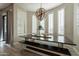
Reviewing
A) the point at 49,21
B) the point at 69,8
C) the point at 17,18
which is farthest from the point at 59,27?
the point at 17,18

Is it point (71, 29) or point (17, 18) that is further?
point (17, 18)

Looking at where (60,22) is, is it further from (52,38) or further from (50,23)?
(52,38)

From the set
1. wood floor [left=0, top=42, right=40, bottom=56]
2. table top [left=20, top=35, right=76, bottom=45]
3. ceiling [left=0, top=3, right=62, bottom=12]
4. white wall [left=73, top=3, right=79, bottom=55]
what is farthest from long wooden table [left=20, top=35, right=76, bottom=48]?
ceiling [left=0, top=3, right=62, bottom=12]

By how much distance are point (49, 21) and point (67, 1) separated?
510mm

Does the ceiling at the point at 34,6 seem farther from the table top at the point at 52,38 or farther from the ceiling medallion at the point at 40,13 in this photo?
the table top at the point at 52,38

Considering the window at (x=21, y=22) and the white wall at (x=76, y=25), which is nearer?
the white wall at (x=76, y=25)

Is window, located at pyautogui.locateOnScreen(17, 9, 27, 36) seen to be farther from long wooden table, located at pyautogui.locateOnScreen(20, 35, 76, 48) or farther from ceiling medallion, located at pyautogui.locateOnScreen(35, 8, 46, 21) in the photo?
ceiling medallion, located at pyautogui.locateOnScreen(35, 8, 46, 21)

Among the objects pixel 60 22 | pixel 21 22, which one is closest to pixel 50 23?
pixel 60 22

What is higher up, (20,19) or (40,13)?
(40,13)

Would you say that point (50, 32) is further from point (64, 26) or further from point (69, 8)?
point (69, 8)

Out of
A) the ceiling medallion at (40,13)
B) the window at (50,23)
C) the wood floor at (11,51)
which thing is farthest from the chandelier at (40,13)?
the wood floor at (11,51)

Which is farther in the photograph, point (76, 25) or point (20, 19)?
point (20, 19)

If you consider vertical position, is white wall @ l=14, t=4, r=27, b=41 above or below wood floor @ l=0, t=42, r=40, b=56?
above

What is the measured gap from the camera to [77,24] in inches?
80.4
